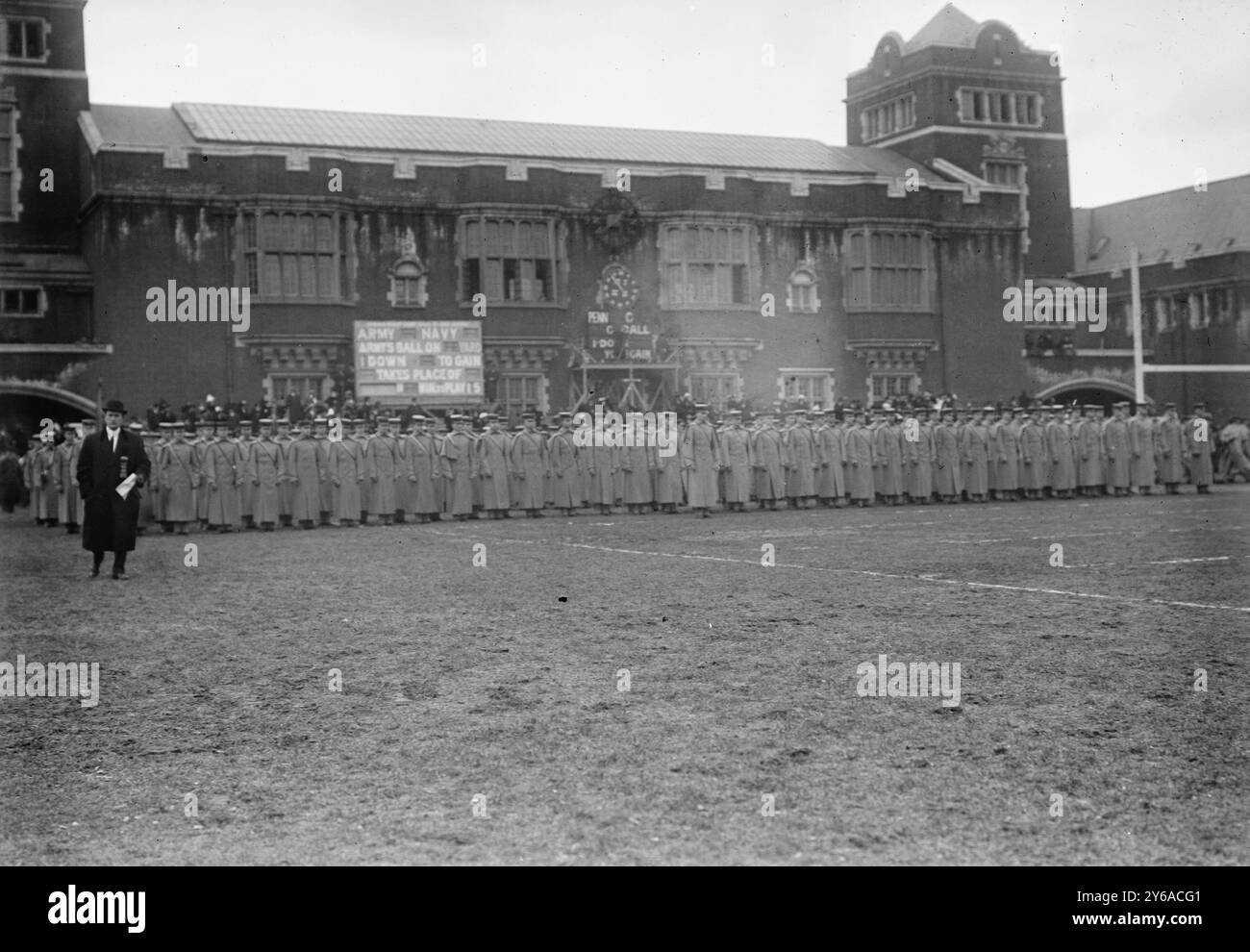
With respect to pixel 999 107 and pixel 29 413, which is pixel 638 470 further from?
pixel 999 107

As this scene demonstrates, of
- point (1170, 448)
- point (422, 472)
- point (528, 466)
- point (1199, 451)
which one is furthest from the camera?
point (1199, 451)

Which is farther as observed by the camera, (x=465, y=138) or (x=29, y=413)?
(x=465, y=138)

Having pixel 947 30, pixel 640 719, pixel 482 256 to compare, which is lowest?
pixel 640 719

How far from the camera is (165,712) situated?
7.67 meters

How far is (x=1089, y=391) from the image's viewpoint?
150ft

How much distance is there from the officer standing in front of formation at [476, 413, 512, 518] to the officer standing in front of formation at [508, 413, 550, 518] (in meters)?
0.19

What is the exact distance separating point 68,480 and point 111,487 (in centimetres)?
881

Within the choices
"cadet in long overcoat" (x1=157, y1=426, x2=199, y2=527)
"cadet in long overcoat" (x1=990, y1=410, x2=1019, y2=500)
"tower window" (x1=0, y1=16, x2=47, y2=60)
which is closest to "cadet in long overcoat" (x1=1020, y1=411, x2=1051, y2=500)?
"cadet in long overcoat" (x1=990, y1=410, x2=1019, y2=500)

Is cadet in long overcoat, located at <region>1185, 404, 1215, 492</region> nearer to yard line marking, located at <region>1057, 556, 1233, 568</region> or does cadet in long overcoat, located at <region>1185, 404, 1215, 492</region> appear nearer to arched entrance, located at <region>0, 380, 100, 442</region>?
yard line marking, located at <region>1057, 556, 1233, 568</region>

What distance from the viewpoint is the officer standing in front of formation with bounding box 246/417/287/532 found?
23250 mm

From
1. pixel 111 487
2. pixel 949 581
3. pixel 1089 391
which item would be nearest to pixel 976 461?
pixel 949 581

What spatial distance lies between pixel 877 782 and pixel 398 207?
29493mm
